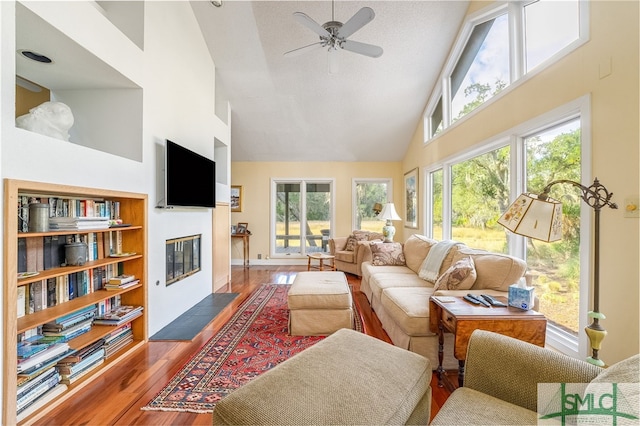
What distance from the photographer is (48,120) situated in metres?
2.02

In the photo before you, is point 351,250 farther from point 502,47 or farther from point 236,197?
point 502,47

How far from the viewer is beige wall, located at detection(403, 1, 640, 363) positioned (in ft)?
5.48

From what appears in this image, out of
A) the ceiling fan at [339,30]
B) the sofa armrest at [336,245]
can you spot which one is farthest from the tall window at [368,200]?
the ceiling fan at [339,30]

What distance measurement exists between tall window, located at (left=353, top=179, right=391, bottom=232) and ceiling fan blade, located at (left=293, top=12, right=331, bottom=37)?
415 cm

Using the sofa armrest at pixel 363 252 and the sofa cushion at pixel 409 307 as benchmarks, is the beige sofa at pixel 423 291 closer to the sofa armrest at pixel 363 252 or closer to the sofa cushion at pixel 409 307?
the sofa cushion at pixel 409 307

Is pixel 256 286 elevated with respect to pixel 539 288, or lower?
lower

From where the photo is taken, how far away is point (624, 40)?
171cm

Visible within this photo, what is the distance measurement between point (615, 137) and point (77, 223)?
3.55 m

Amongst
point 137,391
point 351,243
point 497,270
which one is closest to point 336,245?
point 351,243

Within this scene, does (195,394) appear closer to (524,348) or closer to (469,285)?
(524,348)

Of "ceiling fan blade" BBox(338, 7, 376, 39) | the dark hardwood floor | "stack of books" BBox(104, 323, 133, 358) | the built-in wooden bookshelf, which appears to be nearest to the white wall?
the built-in wooden bookshelf

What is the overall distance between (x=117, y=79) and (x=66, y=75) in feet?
1.23

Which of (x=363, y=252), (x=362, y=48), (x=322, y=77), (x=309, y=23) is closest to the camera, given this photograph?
(x=309, y=23)

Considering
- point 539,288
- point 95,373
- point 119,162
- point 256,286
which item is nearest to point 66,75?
point 119,162
